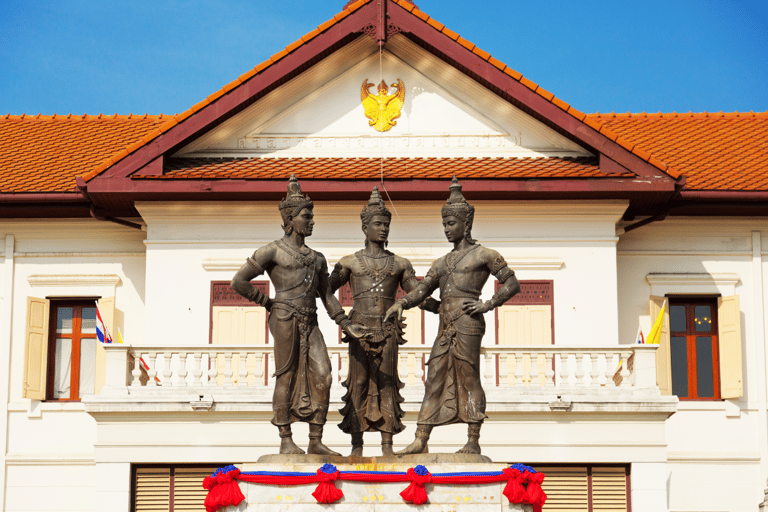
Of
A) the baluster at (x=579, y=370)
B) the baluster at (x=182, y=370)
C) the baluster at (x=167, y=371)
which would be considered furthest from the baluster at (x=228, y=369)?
the baluster at (x=579, y=370)

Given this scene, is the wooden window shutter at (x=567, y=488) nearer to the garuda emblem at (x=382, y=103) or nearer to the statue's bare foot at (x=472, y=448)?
the statue's bare foot at (x=472, y=448)

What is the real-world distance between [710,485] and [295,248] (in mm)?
10388

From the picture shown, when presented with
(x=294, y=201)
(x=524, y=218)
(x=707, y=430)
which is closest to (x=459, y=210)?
(x=294, y=201)

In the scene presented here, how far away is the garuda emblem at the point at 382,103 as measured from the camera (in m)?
20.3

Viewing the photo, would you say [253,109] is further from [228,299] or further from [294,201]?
[294,201]

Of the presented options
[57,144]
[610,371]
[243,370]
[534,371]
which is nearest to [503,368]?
[534,371]

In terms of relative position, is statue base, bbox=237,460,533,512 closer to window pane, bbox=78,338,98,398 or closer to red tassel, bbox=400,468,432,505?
red tassel, bbox=400,468,432,505

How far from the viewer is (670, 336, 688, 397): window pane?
66.3 feet

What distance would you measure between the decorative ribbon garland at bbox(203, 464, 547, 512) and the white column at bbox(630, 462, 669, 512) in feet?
21.9

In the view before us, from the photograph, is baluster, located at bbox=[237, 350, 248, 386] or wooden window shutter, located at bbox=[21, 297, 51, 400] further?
wooden window shutter, located at bbox=[21, 297, 51, 400]

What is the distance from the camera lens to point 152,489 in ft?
57.6

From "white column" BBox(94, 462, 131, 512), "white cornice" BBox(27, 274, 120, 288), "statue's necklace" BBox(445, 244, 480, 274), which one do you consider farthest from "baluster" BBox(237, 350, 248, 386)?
"statue's necklace" BBox(445, 244, 480, 274)

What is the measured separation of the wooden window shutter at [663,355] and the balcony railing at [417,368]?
2070mm

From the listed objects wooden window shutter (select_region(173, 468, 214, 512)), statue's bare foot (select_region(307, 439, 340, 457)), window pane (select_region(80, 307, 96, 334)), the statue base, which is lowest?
wooden window shutter (select_region(173, 468, 214, 512))
